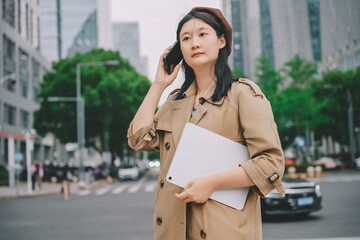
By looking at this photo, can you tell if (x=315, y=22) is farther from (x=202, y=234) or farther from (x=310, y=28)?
(x=202, y=234)

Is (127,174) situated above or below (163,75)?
below

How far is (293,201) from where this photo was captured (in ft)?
32.4

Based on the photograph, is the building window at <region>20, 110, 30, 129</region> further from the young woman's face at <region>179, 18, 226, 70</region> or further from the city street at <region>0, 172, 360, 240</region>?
the young woman's face at <region>179, 18, 226, 70</region>

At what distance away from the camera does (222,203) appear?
5.33 feet

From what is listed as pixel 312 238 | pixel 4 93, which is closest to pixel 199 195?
pixel 312 238

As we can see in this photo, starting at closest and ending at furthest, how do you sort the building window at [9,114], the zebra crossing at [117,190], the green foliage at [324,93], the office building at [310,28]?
the zebra crossing at [117,190] → the building window at [9,114] → the green foliage at [324,93] → the office building at [310,28]

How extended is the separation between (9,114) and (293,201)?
33.8 m

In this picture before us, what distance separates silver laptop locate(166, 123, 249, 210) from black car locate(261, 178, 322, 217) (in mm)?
8330

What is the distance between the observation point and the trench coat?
5.17 ft

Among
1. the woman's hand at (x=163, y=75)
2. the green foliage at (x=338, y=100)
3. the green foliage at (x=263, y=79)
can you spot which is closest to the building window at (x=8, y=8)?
the green foliage at (x=263, y=79)

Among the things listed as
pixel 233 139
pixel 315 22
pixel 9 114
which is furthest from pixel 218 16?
pixel 315 22

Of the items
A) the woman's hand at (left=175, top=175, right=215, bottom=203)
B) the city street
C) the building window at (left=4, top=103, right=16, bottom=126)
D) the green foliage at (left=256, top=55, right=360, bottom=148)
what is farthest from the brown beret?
the building window at (left=4, top=103, right=16, bottom=126)

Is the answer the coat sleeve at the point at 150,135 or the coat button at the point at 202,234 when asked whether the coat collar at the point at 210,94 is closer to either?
the coat sleeve at the point at 150,135

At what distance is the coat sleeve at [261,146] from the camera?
1.57 meters
